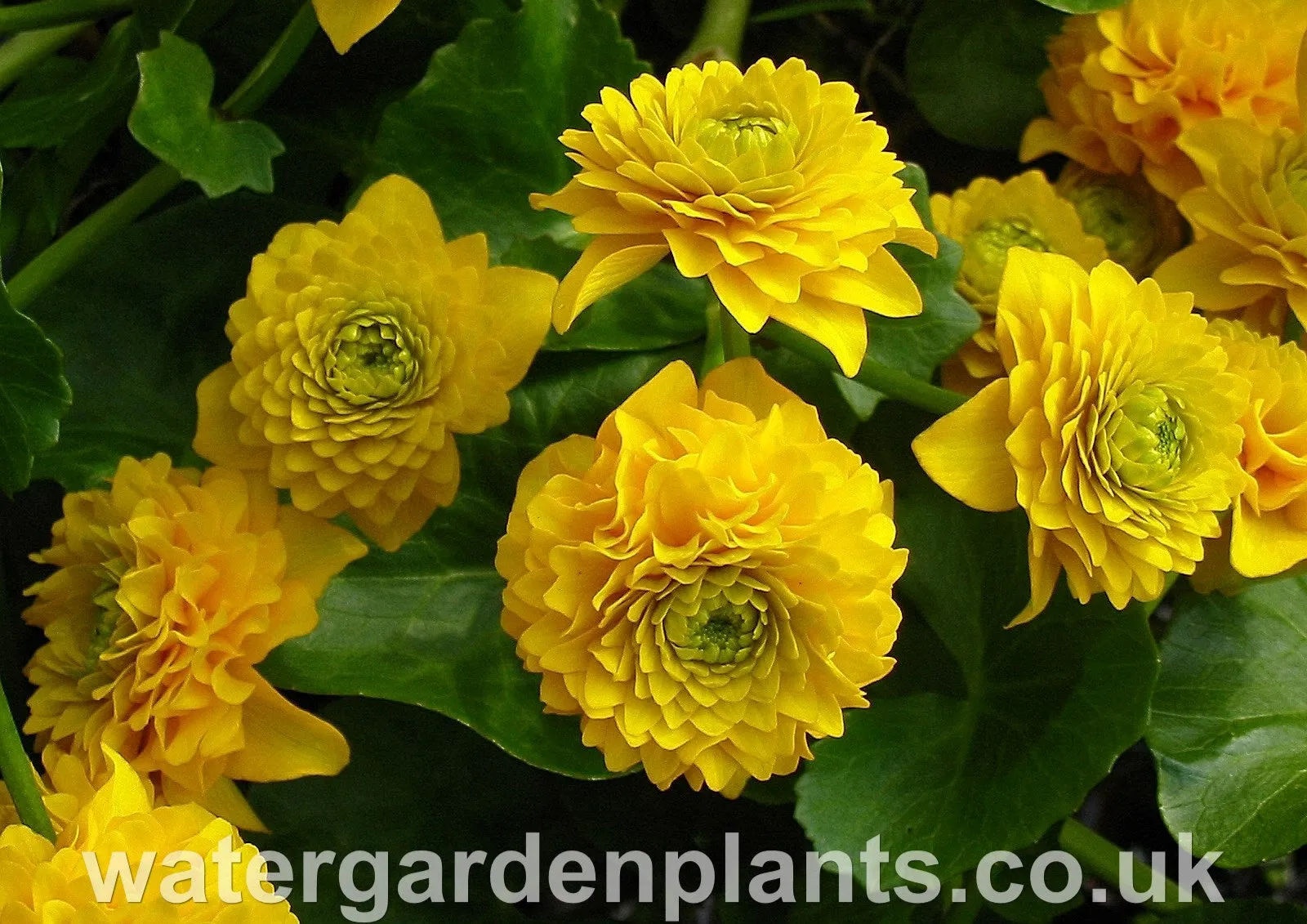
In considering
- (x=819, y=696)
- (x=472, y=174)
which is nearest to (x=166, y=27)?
(x=472, y=174)

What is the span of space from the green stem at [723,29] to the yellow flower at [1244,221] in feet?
0.95

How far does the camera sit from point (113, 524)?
604mm

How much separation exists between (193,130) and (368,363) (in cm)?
19

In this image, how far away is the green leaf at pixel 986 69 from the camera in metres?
0.84

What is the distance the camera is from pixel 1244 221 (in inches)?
25.5

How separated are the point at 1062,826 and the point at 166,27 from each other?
709 mm

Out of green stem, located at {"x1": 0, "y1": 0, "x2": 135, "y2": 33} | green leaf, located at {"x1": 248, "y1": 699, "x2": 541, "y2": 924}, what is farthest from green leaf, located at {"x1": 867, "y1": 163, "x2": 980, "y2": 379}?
green stem, located at {"x1": 0, "y1": 0, "x2": 135, "y2": 33}

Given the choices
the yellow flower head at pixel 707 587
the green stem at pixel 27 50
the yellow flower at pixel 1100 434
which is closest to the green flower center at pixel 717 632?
the yellow flower head at pixel 707 587

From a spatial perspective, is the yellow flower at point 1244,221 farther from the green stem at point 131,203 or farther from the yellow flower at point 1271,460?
the green stem at point 131,203

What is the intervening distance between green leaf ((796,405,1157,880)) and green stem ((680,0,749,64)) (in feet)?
0.90

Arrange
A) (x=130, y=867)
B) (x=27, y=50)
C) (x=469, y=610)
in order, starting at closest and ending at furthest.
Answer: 1. (x=130, y=867)
2. (x=469, y=610)
3. (x=27, y=50)

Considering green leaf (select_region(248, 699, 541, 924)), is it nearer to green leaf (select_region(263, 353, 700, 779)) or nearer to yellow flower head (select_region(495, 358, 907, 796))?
green leaf (select_region(263, 353, 700, 779))

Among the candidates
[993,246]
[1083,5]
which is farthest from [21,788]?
[1083,5]

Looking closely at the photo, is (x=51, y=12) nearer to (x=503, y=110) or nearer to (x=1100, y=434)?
(x=503, y=110)
